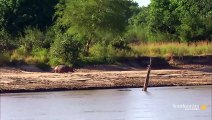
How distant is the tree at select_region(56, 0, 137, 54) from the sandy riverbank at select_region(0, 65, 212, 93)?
4357mm

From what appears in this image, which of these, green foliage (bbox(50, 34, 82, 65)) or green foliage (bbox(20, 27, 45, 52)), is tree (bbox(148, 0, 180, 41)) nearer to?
A: green foliage (bbox(20, 27, 45, 52))

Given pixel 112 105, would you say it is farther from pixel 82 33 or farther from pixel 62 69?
pixel 82 33

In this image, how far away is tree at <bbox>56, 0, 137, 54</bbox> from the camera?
36500 mm

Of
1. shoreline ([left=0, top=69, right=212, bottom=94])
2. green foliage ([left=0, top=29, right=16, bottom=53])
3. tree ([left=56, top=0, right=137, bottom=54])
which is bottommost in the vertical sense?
shoreline ([left=0, top=69, right=212, bottom=94])

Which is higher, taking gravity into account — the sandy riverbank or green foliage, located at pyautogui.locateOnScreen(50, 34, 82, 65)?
green foliage, located at pyautogui.locateOnScreen(50, 34, 82, 65)

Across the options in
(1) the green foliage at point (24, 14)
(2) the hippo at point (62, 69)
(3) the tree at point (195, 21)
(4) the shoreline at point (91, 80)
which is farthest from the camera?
(3) the tree at point (195, 21)

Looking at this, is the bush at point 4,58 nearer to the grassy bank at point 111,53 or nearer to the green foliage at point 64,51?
the grassy bank at point 111,53

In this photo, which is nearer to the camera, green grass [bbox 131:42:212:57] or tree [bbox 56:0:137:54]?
tree [bbox 56:0:137:54]

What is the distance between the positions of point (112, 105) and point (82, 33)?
48.1 feet

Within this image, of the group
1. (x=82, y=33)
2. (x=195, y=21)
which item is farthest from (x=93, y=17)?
(x=195, y=21)

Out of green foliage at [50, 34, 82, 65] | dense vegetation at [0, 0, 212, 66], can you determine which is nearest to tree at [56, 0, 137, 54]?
dense vegetation at [0, 0, 212, 66]

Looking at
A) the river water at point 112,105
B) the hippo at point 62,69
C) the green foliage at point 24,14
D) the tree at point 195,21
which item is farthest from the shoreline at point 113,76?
the green foliage at point 24,14

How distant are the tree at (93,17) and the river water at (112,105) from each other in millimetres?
9493

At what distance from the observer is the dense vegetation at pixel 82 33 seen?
33500mm
